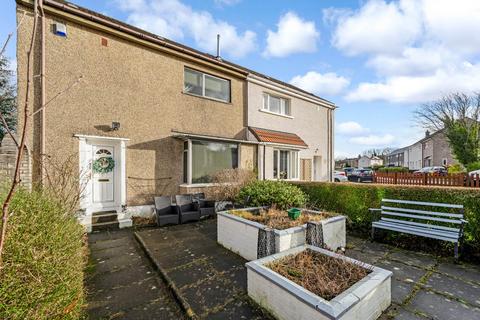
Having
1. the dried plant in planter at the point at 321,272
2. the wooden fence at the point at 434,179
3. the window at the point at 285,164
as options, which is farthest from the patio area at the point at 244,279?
the wooden fence at the point at 434,179

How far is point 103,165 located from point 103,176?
406 millimetres

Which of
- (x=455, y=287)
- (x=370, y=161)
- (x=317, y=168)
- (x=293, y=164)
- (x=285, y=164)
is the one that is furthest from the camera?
(x=370, y=161)

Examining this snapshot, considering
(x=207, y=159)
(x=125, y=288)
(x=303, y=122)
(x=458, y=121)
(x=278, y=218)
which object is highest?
(x=458, y=121)

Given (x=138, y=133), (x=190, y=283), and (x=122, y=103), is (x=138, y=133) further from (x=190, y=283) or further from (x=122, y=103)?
(x=190, y=283)

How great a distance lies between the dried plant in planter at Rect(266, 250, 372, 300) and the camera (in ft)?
10.5

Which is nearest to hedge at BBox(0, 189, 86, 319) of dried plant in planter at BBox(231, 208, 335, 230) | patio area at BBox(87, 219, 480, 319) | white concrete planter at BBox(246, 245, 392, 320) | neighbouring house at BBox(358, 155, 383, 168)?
patio area at BBox(87, 219, 480, 319)

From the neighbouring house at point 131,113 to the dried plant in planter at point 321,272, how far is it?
253 inches

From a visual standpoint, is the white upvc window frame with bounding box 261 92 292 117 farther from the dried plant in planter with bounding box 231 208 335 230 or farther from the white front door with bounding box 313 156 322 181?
the dried plant in planter with bounding box 231 208 335 230

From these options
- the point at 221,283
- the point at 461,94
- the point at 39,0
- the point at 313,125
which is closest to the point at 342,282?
the point at 221,283

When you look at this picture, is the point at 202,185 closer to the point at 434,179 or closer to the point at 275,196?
the point at 275,196

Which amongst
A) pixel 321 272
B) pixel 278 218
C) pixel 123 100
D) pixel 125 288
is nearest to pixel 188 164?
pixel 123 100

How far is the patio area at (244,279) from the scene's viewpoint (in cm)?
351

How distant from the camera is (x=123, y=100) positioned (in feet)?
28.5

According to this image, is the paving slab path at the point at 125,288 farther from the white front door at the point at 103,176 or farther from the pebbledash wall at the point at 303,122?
the pebbledash wall at the point at 303,122
